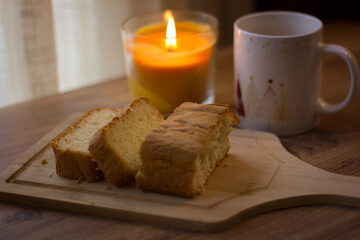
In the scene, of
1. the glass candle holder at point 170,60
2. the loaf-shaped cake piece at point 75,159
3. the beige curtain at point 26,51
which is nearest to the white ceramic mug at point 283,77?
the glass candle holder at point 170,60

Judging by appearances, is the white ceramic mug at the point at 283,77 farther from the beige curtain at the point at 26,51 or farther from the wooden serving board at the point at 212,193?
the beige curtain at the point at 26,51

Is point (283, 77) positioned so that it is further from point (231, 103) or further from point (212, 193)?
point (212, 193)

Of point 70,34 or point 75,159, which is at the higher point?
point 70,34

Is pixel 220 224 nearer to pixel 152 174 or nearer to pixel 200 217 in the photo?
→ pixel 200 217

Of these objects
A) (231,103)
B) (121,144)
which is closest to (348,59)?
(231,103)

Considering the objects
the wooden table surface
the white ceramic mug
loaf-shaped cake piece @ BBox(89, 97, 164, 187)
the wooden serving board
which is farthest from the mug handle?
loaf-shaped cake piece @ BBox(89, 97, 164, 187)

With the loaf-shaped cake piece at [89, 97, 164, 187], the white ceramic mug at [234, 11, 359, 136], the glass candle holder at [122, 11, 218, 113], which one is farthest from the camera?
the glass candle holder at [122, 11, 218, 113]

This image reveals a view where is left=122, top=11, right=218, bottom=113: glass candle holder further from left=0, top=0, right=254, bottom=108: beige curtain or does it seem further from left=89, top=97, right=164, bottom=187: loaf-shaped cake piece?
left=0, top=0, right=254, bottom=108: beige curtain
